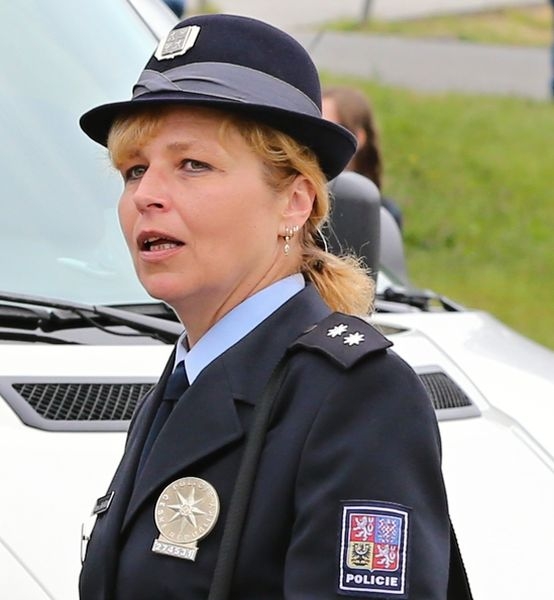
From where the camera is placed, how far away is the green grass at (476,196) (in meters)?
10.8

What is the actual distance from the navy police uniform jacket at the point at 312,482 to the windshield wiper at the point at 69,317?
3.24 feet

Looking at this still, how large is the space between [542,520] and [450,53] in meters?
14.4

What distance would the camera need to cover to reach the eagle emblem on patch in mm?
1822

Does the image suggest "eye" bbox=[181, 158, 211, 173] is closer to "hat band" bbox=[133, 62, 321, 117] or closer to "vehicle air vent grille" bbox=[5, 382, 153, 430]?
"hat band" bbox=[133, 62, 321, 117]

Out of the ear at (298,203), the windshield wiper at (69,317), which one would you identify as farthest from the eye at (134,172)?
the windshield wiper at (69,317)

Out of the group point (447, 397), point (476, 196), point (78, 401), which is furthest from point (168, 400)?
point (476, 196)

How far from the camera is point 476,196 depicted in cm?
1227

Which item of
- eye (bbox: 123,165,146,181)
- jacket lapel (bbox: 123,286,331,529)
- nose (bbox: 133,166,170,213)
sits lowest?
jacket lapel (bbox: 123,286,331,529)

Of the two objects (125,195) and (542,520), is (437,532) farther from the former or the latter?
(542,520)

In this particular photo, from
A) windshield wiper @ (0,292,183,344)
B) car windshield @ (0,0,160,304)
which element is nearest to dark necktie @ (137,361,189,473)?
windshield wiper @ (0,292,183,344)

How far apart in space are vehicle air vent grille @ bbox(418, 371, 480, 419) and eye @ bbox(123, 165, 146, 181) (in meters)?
1.05

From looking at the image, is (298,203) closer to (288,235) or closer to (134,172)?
(288,235)

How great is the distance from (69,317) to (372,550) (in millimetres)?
1337

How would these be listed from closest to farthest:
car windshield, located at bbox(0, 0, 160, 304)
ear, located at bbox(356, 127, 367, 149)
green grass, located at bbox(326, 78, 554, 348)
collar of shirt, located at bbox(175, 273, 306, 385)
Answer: collar of shirt, located at bbox(175, 273, 306, 385), car windshield, located at bbox(0, 0, 160, 304), ear, located at bbox(356, 127, 367, 149), green grass, located at bbox(326, 78, 554, 348)
